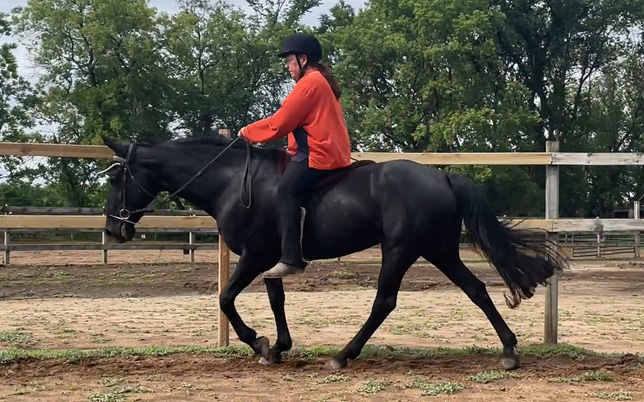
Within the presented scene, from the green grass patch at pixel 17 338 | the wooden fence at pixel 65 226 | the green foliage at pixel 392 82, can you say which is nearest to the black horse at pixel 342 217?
the wooden fence at pixel 65 226

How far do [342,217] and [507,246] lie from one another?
1.41m

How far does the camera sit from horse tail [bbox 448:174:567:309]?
20.0ft

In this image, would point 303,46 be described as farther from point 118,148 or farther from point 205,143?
point 118,148

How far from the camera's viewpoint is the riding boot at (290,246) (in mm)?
5824

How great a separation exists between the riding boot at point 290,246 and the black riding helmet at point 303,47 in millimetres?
1209

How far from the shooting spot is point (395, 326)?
8.71m

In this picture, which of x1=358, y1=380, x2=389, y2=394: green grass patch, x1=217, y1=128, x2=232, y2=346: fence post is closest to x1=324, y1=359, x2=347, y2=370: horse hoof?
x1=358, y1=380, x2=389, y2=394: green grass patch

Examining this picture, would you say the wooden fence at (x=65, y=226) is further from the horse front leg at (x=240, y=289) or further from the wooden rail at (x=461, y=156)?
the horse front leg at (x=240, y=289)

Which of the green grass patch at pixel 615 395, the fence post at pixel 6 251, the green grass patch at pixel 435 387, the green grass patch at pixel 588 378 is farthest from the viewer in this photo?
the fence post at pixel 6 251

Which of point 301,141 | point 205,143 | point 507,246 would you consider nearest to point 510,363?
point 507,246

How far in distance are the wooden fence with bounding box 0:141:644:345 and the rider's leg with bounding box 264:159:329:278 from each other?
4.08 ft

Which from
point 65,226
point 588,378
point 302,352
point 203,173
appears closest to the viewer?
point 588,378

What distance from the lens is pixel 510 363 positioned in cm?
579

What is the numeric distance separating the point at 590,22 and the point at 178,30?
2254 cm
